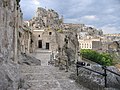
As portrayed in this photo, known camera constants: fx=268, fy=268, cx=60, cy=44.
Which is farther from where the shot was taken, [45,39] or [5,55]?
[45,39]

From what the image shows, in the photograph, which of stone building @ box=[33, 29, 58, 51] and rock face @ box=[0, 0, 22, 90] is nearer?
rock face @ box=[0, 0, 22, 90]

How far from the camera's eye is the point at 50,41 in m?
55.5

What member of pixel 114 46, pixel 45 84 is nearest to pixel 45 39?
pixel 45 84

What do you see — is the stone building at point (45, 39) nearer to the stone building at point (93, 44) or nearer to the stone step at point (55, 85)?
the stone step at point (55, 85)

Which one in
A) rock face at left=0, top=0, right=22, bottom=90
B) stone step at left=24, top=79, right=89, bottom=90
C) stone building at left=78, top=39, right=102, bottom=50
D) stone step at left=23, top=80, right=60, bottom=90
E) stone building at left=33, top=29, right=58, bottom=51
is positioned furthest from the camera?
stone building at left=78, top=39, right=102, bottom=50

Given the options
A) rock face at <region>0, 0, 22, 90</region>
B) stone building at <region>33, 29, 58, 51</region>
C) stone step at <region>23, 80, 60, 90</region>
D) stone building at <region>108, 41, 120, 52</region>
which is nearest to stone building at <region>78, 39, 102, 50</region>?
stone building at <region>108, 41, 120, 52</region>

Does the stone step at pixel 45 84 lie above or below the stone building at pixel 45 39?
below

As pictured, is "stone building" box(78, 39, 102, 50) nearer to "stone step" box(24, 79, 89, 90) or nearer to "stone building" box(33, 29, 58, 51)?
"stone building" box(33, 29, 58, 51)

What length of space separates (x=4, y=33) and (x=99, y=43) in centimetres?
10263

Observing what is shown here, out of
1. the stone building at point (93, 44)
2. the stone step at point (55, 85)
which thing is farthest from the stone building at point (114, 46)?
the stone step at point (55, 85)

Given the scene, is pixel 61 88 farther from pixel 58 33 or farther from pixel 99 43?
pixel 99 43

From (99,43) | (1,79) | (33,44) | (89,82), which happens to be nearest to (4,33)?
(1,79)

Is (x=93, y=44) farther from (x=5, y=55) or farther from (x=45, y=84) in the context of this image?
(x=5, y=55)

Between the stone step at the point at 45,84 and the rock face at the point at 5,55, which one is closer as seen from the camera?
the rock face at the point at 5,55
